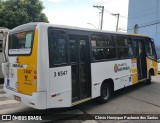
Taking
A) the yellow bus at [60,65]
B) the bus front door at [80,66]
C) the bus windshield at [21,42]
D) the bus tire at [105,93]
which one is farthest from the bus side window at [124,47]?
the bus windshield at [21,42]

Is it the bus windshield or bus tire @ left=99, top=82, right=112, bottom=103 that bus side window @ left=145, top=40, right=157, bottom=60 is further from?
the bus windshield

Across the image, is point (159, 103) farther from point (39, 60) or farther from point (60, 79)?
point (39, 60)

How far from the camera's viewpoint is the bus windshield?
6.47 metres

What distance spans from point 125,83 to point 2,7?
1613cm

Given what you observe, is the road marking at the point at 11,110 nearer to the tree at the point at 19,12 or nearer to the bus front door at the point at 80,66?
the bus front door at the point at 80,66

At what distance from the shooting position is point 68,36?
6.98 m

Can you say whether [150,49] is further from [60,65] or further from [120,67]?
[60,65]

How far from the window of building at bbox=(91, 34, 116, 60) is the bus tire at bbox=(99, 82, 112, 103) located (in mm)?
1067

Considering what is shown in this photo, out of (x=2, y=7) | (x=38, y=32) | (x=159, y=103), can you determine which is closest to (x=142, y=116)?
(x=159, y=103)

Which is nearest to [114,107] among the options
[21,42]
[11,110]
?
[11,110]

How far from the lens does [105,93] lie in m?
9.01

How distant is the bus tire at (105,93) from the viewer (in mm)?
8650

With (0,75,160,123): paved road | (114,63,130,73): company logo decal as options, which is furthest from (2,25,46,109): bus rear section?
(114,63,130,73): company logo decal

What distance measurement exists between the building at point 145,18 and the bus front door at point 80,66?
35.4 meters
